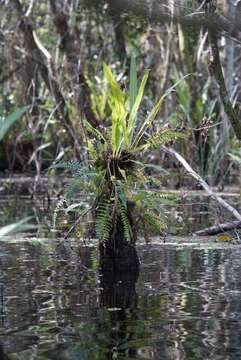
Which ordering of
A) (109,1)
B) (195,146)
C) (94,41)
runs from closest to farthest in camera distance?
(109,1)
(195,146)
(94,41)

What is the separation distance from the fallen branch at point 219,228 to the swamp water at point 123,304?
26 centimetres

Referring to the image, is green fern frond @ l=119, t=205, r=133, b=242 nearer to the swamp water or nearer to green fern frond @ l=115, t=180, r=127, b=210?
green fern frond @ l=115, t=180, r=127, b=210

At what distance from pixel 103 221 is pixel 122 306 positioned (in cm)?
81

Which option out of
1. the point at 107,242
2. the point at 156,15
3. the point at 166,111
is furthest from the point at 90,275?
the point at 166,111

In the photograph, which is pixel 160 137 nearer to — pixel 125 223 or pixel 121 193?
pixel 121 193

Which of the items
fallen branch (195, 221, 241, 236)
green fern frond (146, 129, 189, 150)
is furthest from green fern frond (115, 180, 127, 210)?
fallen branch (195, 221, 241, 236)

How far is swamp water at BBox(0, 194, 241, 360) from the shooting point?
10.9ft

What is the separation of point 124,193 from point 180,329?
56.8 inches

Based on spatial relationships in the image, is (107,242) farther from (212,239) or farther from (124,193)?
(212,239)

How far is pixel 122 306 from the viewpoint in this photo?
13.5 ft

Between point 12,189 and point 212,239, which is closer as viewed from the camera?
point 212,239

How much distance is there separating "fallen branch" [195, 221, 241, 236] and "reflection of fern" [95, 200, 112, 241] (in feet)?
4.20

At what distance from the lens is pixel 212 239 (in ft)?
20.1

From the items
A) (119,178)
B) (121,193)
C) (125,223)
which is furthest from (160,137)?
(125,223)
